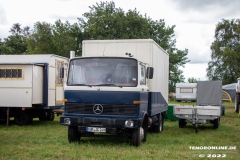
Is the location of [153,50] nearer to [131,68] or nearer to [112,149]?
[131,68]

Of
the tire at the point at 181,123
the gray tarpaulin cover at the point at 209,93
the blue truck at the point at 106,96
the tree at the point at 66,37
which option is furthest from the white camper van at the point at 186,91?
the blue truck at the point at 106,96

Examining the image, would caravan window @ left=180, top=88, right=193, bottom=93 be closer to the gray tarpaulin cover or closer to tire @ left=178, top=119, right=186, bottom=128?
the gray tarpaulin cover

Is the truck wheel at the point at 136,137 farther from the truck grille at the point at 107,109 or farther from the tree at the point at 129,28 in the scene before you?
the tree at the point at 129,28

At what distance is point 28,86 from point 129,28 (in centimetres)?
2960

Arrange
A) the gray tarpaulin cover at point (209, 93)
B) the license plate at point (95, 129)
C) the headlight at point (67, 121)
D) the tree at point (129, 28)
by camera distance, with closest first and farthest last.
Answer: the license plate at point (95, 129) < the headlight at point (67, 121) < the gray tarpaulin cover at point (209, 93) < the tree at point (129, 28)

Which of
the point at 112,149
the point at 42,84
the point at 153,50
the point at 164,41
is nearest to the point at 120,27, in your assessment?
the point at 164,41

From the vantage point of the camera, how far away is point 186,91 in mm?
46094

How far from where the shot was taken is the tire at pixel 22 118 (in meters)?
16.6

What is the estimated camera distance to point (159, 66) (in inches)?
549

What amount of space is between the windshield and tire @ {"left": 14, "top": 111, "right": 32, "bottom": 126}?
6586mm

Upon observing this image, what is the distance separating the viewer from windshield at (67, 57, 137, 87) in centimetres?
1044

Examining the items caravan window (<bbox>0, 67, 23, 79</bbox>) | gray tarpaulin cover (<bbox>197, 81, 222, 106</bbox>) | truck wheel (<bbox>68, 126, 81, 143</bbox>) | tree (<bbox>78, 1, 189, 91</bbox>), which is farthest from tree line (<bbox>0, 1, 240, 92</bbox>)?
truck wheel (<bbox>68, 126, 81, 143</bbox>)

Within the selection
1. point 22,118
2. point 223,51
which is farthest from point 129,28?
point 22,118

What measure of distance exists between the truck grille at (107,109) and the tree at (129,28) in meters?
32.6
